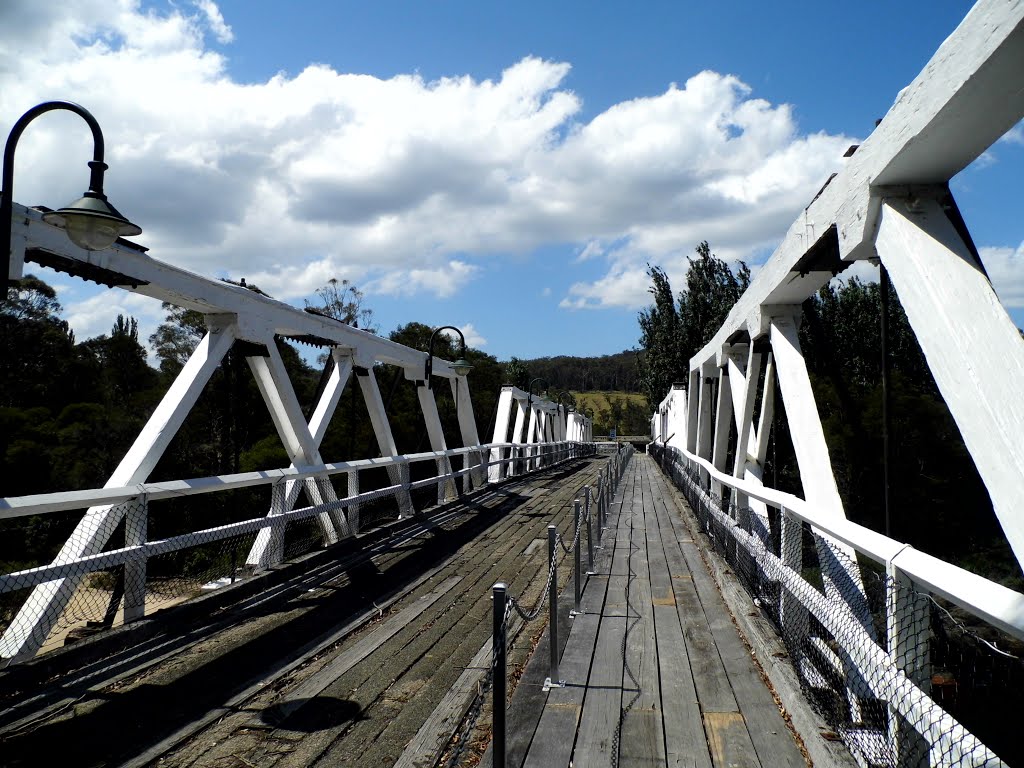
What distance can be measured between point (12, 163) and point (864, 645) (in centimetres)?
548

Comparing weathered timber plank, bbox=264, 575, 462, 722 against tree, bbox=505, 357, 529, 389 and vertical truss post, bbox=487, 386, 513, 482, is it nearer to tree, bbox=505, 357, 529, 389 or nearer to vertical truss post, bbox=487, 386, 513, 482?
vertical truss post, bbox=487, 386, 513, 482

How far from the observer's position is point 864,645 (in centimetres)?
310

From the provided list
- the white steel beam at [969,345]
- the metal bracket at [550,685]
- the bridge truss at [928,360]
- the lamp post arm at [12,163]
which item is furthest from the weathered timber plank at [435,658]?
the lamp post arm at [12,163]

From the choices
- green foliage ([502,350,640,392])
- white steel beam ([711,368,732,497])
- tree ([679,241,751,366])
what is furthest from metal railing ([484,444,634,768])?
green foliage ([502,350,640,392])

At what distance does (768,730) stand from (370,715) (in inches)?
85.1

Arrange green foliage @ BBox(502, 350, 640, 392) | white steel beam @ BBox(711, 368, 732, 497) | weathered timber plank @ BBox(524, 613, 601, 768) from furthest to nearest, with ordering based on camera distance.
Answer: green foliage @ BBox(502, 350, 640, 392) < white steel beam @ BBox(711, 368, 732, 497) < weathered timber plank @ BBox(524, 613, 601, 768)

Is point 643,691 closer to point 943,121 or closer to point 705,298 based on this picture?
point 943,121

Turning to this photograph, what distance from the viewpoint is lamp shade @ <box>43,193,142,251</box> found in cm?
435

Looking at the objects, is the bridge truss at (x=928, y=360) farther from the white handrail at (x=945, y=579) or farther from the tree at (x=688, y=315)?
the tree at (x=688, y=315)

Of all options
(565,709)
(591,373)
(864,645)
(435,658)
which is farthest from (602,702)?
(591,373)

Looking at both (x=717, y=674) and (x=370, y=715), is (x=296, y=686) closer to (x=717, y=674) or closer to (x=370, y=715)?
(x=370, y=715)

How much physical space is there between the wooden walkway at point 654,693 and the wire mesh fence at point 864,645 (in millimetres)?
340

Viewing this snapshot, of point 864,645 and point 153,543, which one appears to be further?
point 153,543

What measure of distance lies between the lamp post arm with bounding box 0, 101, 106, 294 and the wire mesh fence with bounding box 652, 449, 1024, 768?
4.94m
